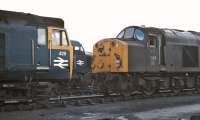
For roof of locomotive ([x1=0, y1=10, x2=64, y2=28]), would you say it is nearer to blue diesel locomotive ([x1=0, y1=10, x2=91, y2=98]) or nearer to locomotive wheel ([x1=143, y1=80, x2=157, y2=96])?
blue diesel locomotive ([x1=0, y1=10, x2=91, y2=98])

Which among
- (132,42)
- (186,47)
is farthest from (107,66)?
(186,47)

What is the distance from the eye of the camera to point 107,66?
2173 centimetres

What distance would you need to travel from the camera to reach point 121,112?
613 inches

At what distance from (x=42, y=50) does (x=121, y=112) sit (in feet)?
12.0

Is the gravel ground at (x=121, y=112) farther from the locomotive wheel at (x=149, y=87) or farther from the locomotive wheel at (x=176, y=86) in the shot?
the locomotive wheel at (x=176, y=86)

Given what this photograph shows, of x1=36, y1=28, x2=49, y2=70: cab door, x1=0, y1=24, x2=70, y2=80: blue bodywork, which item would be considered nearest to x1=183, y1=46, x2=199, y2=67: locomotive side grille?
x1=0, y1=24, x2=70, y2=80: blue bodywork

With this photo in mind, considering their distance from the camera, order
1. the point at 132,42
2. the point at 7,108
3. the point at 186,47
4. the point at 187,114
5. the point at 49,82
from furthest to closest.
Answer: the point at 186,47
the point at 132,42
the point at 49,82
the point at 7,108
the point at 187,114

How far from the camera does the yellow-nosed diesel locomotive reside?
2133 cm

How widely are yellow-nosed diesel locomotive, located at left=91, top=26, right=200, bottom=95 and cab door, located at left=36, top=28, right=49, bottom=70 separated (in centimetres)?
509

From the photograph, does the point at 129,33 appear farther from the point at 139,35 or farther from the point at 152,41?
the point at 152,41

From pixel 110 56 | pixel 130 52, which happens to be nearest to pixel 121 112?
pixel 130 52

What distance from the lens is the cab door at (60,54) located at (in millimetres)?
17125

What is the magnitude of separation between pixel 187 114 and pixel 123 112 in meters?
2.10

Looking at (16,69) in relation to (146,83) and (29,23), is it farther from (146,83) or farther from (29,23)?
(146,83)
